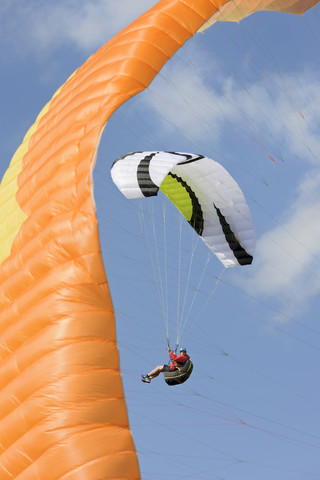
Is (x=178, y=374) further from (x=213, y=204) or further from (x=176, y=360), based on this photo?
(x=213, y=204)

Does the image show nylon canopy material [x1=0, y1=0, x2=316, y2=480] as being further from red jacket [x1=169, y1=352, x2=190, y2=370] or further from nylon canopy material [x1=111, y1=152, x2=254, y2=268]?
red jacket [x1=169, y1=352, x2=190, y2=370]

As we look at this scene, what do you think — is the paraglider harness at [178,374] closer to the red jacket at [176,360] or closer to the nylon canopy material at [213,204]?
the red jacket at [176,360]

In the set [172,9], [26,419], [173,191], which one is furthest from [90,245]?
[172,9]

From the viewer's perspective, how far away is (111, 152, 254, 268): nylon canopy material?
14.4 metres

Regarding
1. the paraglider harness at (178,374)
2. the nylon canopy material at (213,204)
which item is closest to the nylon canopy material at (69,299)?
the nylon canopy material at (213,204)

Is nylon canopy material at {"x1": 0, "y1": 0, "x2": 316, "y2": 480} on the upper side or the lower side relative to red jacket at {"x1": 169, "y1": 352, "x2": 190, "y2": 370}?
upper

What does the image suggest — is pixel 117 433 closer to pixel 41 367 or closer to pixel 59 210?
pixel 41 367

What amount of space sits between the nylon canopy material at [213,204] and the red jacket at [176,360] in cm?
235

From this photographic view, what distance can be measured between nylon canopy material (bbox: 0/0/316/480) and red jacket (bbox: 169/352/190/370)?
233cm

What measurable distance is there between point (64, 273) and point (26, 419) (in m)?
2.07

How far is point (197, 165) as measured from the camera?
1425 centimetres

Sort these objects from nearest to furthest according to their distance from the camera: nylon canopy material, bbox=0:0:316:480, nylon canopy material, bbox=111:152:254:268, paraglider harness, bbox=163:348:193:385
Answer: nylon canopy material, bbox=0:0:316:480 → paraglider harness, bbox=163:348:193:385 → nylon canopy material, bbox=111:152:254:268

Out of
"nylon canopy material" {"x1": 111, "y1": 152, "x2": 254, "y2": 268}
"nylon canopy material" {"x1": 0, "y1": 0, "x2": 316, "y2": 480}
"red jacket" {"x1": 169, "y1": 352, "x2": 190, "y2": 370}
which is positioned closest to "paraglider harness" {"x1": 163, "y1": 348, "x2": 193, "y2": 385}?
"red jacket" {"x1": 169, "y1": 352, "x2": 190, "y2": 370}

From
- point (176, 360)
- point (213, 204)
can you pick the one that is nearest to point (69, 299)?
point (176, 360)
